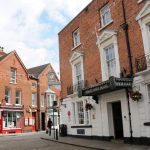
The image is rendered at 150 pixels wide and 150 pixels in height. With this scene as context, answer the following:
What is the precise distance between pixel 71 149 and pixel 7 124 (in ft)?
74.9

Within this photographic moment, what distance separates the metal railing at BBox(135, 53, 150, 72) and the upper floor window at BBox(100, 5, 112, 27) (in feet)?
14.1

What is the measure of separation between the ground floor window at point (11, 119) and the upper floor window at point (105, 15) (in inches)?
839

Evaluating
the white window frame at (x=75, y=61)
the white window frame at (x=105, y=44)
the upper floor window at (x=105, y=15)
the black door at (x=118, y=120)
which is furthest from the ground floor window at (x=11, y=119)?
the upper floor window at (x=105, y=15)

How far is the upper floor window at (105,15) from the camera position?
18.1 meters

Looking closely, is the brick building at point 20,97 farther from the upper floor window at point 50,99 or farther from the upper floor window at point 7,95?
the upper floor window at point 50,99

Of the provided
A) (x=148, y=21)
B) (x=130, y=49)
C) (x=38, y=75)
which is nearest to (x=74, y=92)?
(x=130, y=49)

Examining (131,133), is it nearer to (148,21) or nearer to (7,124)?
(148,21)

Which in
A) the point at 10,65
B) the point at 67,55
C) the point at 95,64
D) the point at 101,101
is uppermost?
the point at 10,65

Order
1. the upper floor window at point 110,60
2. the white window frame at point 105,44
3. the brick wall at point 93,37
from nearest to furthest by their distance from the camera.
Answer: the brick wall at point 93,37
the white window frame at point 105,44
the upper floor window at point 110,60

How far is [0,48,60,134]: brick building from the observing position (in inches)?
1407

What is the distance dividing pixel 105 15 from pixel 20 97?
23.2m

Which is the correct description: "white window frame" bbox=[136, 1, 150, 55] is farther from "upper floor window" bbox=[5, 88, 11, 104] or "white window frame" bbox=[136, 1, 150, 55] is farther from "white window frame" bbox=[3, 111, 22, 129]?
"upper floor window" bbox=[5, 88, 11, 104]

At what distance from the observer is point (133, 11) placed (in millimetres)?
15523

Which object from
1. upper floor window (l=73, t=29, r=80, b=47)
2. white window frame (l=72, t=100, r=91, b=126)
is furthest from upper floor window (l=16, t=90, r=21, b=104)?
upper floor window (l=73, t=29, r=80, b=47)
